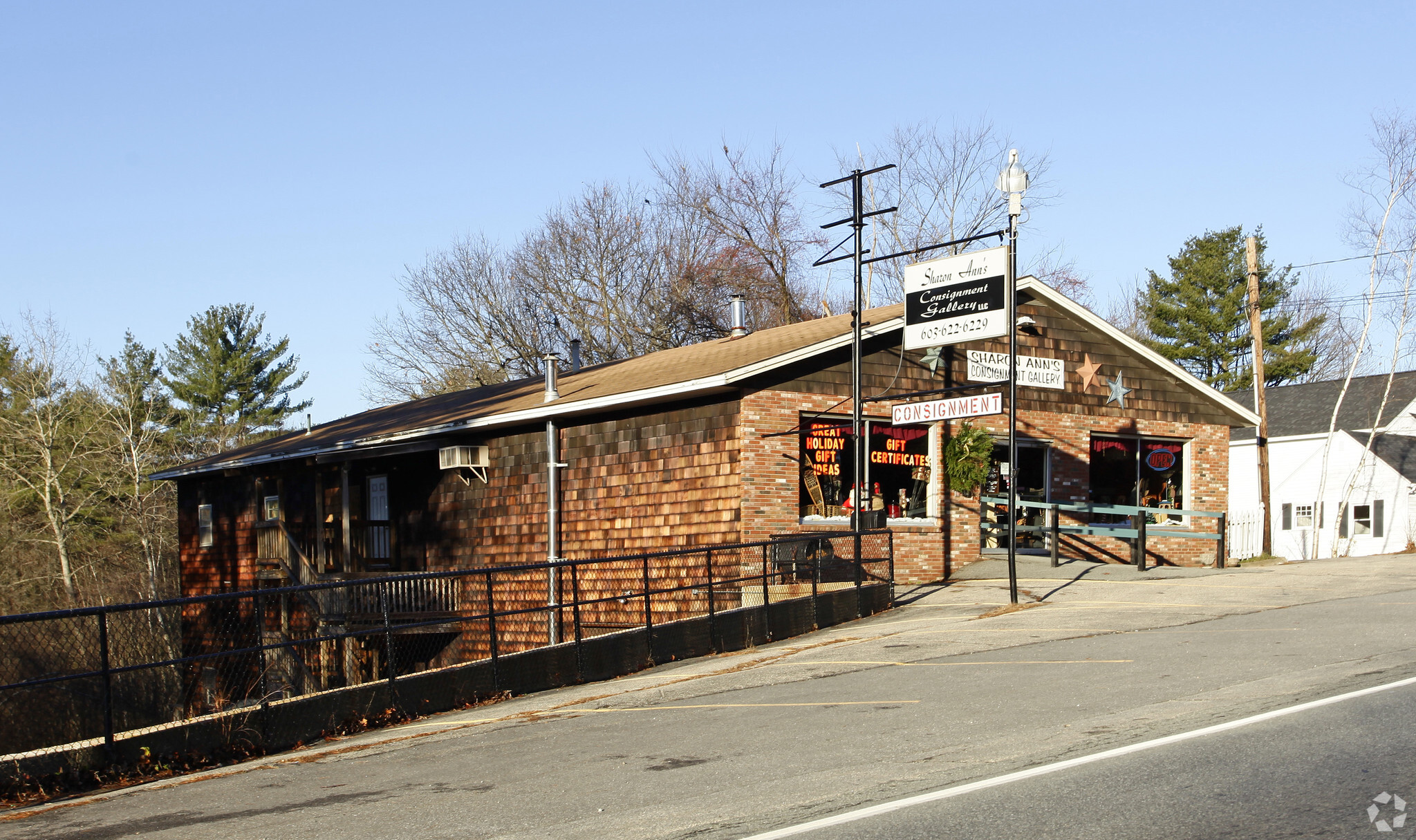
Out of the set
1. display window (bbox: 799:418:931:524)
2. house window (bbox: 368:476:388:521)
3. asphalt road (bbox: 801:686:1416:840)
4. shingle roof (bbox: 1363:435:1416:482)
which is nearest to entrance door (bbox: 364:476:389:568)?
house window (bbox: 368:476:388:521)

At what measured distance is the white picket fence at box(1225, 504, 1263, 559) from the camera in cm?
3444

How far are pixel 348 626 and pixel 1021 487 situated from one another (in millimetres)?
12445

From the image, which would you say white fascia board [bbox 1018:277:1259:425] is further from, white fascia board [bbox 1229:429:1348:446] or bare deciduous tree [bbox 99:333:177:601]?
bare deciduous tree [bbox 99:333:177:601]

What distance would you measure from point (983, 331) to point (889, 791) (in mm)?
12347

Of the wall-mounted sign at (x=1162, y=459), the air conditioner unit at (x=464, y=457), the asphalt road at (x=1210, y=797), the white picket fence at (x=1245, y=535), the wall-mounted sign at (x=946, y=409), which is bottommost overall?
the white picket fence at (x=1245, y=535)

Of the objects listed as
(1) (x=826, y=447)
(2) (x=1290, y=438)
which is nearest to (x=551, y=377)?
(1) (x=826, y=447)

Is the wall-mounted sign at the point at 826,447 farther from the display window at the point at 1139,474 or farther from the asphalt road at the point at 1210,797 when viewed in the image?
the asphalt road at the point at 1210,797

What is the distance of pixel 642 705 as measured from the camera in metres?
11.8

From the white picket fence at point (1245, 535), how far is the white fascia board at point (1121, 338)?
889 cm

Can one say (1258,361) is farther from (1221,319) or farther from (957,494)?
(1221,319)

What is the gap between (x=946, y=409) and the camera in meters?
18.8

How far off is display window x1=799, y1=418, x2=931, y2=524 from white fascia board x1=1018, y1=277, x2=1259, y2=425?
3729mm

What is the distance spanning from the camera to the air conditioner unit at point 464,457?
2461cm

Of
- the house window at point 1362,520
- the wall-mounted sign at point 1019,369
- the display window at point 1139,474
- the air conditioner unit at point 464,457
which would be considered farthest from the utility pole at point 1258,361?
the air conditioner unit at point 464,457
